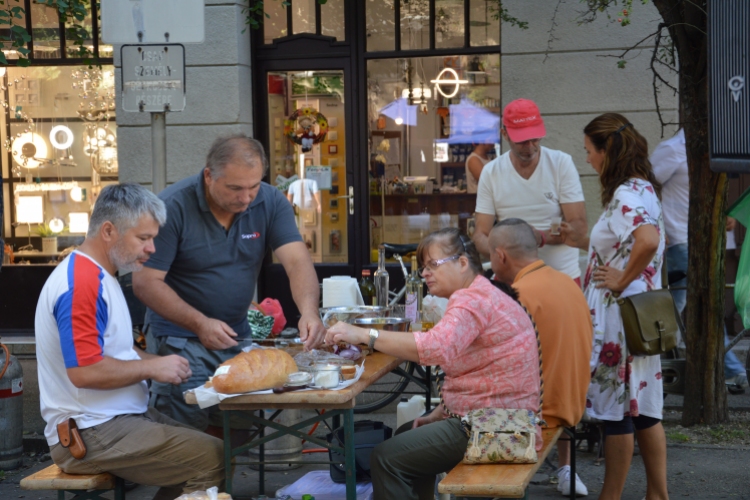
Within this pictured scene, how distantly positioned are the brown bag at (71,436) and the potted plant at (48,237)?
21.1ft

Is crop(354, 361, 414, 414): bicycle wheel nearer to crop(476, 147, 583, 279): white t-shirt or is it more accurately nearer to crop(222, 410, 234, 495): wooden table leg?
crop(476, 147, 583, 279): white t-shirt

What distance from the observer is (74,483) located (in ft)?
12.0

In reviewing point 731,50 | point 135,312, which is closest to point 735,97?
point 731,50

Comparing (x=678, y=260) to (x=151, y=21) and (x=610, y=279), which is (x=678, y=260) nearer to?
(x=610, y=279)

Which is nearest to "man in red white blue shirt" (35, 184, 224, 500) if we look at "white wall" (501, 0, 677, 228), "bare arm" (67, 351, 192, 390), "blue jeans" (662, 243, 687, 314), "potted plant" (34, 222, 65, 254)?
"bare arm" (67, 351, 192, 390)

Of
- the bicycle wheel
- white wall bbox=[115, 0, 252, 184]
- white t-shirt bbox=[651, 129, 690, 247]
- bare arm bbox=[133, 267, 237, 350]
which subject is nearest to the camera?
bare arm bbox=[133, 267, 237, 350]

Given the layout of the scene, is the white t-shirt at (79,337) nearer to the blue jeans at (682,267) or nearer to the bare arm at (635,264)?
the bare arm at (635,264)

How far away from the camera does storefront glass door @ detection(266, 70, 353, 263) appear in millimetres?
9086

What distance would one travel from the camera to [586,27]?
8273mm

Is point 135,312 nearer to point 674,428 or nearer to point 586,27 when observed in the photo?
point 674,428

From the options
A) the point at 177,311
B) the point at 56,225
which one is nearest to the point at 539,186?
the point at 177,311

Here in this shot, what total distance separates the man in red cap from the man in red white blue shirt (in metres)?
2.63

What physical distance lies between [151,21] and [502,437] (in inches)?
112

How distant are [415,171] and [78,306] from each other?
577 cm
